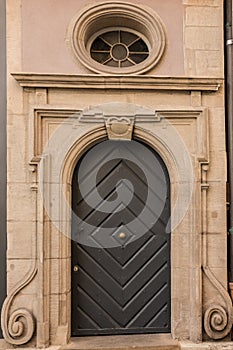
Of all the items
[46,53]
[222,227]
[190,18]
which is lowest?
[222,227]

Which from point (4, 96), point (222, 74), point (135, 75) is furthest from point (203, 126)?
point (4, 96)

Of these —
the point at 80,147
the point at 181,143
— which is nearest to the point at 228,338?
the point at 181,143

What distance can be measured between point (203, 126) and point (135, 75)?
3.12ft

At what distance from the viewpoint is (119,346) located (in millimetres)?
4418

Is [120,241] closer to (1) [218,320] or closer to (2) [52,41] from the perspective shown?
(1) [218,320]

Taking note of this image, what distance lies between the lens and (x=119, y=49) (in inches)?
191

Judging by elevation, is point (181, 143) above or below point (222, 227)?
above

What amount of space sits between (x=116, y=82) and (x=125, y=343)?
287cm

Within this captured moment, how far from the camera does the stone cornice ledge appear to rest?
14.8 feet

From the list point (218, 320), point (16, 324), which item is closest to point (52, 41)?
point (16, 324)

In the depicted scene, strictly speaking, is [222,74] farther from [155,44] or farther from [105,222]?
[105,222]

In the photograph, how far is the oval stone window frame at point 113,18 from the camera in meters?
4.57

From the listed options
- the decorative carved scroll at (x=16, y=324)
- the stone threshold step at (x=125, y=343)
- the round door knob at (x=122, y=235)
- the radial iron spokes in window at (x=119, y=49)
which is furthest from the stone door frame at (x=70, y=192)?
the round door knob at (x=122, y=235)

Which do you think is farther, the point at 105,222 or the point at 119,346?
the point at 105,222
